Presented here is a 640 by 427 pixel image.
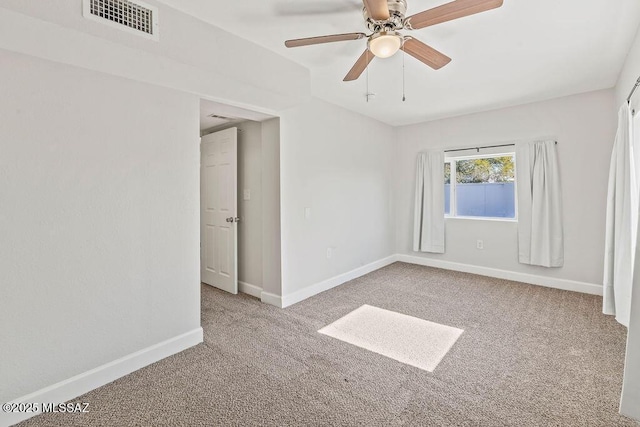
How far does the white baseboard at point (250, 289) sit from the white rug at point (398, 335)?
1116mm

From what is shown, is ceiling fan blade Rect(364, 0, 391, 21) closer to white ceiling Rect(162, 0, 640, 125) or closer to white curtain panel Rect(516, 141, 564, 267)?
white ceiling Rect(162, 0, 640, 125)

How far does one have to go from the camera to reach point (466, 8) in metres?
1.55

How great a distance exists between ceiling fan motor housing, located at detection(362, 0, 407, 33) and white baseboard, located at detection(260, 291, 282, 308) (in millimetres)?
2629

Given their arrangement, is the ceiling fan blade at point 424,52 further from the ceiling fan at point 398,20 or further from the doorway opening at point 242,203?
the doorway opening at point 242,203

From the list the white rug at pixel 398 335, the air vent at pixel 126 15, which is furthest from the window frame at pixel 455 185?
the air vent at pixel 126 15

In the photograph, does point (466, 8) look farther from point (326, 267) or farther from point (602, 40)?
point (326, 267)

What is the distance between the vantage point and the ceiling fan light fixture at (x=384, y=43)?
171 centimetres

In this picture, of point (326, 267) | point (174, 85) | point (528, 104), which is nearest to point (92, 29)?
point (174, 85)

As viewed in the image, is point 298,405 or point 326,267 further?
point 326,267

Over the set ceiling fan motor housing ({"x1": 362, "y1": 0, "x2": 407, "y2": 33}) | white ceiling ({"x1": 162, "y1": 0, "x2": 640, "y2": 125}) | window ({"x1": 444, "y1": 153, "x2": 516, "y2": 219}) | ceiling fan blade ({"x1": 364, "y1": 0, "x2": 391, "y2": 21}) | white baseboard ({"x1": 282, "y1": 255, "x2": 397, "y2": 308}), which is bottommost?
white baseboard ({"x1": 282, "y1": 255, "x2": 397, "y2": 308})

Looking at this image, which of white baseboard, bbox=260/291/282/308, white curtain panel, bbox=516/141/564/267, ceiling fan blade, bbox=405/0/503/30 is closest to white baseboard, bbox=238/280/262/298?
white baseboard, bbox=260/291/282/308

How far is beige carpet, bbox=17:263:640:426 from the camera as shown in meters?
1.70

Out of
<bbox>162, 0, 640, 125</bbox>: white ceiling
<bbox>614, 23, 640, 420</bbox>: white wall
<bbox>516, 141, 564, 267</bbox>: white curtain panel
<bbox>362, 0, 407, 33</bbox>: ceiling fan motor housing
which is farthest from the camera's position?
<bbox>516, 141, 564, 267</bbox>: white curtain panel

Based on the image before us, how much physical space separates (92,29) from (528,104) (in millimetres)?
4646
